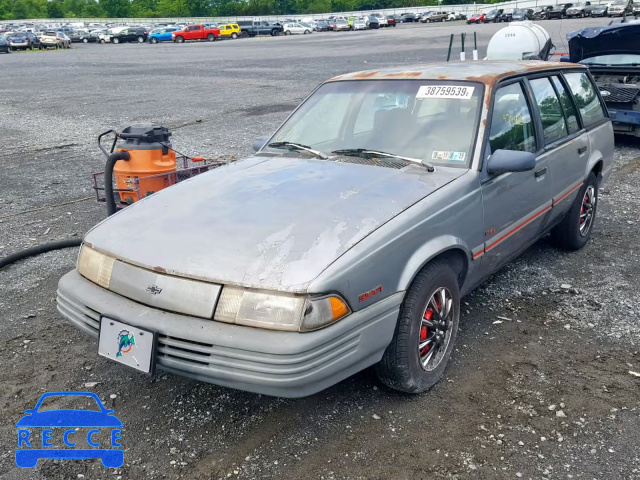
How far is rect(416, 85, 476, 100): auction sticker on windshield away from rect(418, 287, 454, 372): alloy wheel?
1.37 meters

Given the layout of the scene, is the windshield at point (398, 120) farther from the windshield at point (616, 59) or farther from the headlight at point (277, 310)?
the windshield at point (616, 59)

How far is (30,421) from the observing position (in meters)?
3.06

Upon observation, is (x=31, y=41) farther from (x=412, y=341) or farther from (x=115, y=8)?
(x=115, y=8)

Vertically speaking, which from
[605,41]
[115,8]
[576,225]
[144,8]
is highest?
[144,8]

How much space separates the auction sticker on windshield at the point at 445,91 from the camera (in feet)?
12.8

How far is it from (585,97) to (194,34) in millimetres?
52444

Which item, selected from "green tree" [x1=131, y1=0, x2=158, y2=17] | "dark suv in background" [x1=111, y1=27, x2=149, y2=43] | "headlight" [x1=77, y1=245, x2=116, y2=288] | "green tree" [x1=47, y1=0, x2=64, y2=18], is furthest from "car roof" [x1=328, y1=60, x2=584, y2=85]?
"green tree" [x1=47, y1=0, x2=64, y2=18]

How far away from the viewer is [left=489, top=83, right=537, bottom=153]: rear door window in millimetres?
3848

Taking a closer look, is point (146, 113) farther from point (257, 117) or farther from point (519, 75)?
point (519, 75)

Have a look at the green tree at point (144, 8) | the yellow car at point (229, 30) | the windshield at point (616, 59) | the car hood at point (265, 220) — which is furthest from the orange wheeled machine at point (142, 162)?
the green tree at point (144, 8)

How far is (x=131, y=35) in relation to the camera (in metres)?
54.2

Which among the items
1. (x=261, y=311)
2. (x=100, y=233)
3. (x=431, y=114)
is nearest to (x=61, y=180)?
(x=100, y=233)

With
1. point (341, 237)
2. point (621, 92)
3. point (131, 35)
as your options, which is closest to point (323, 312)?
point (341, 237)

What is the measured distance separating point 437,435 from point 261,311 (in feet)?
3.57
